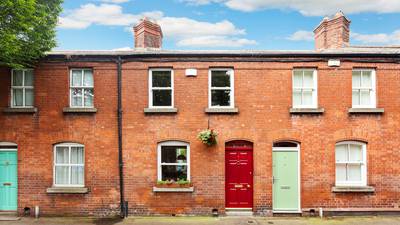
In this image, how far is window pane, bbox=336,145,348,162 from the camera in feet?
37.2

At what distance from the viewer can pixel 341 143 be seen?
11.3m

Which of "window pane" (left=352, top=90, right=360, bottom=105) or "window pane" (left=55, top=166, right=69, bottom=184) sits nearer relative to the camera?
"window pane" (left=55, top=166, right=69, bottom=184)

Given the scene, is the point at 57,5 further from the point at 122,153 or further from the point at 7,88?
the point at 122,153

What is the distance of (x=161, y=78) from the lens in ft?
A: 37.9

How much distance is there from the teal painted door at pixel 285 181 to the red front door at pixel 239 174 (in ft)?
3.10

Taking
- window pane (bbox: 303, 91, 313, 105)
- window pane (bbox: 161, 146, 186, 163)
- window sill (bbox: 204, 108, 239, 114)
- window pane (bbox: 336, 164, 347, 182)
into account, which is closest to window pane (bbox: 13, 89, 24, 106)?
window pane (bbox: 161, 146, 186, 163)

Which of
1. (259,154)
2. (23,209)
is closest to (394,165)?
(259,154)

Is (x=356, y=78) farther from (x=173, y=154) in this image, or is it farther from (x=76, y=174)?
(x=76, y=174)

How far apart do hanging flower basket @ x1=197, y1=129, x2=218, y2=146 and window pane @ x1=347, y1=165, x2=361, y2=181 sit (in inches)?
208

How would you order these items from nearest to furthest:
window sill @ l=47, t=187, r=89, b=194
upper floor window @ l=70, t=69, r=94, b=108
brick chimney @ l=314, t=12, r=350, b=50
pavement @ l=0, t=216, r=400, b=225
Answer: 1. pavement @ l=0, t=216, r=400, b=225
2. window sill @ l=47, t=187, r=89, b=194
3. upper floor window @ l=70, t=69, r=94, b=108
4. brick chimney @ l=314, t=12, r=350, b=50

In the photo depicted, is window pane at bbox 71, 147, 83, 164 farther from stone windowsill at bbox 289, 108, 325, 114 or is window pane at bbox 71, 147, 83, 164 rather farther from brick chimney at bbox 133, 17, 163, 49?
stone windowsill at bbox 289, 108, 325, 114

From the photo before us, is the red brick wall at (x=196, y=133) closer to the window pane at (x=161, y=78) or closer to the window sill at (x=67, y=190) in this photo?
the window sill at (x=67, y=190)

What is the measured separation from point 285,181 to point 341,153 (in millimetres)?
2413

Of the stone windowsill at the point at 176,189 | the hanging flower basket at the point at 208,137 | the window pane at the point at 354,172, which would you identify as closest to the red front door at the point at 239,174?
the hanging flower basket at the point at 208,137
